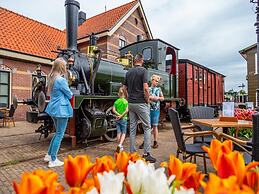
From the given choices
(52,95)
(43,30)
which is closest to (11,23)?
(43,30)

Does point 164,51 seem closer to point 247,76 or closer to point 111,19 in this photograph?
point 111,19

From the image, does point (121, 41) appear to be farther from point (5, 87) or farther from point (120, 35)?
point (5, 87)

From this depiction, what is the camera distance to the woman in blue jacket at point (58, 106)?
12.9 ft

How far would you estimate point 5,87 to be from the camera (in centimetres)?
1116

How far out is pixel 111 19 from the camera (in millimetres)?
17641

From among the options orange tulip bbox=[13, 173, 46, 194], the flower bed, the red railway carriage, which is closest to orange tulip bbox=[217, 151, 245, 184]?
the flower bed

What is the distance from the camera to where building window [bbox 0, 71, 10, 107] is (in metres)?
11.0

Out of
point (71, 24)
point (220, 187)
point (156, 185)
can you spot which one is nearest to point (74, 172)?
point (156, 185)

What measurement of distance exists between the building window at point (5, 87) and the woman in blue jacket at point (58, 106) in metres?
8.31

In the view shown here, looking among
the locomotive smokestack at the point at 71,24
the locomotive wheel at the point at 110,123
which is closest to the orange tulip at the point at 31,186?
the locomotive wheel at the point at 110,123

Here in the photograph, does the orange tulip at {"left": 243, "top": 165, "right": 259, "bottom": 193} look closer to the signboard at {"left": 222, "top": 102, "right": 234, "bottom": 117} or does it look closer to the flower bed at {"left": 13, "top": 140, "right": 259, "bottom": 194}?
the flower bed at {"left": 13, "top": 140, "right": 259, "bottom": 194}

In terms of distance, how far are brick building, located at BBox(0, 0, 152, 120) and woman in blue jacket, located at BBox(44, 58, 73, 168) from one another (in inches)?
262

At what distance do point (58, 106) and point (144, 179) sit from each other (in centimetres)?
361

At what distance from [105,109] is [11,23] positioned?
1020 centimetres
